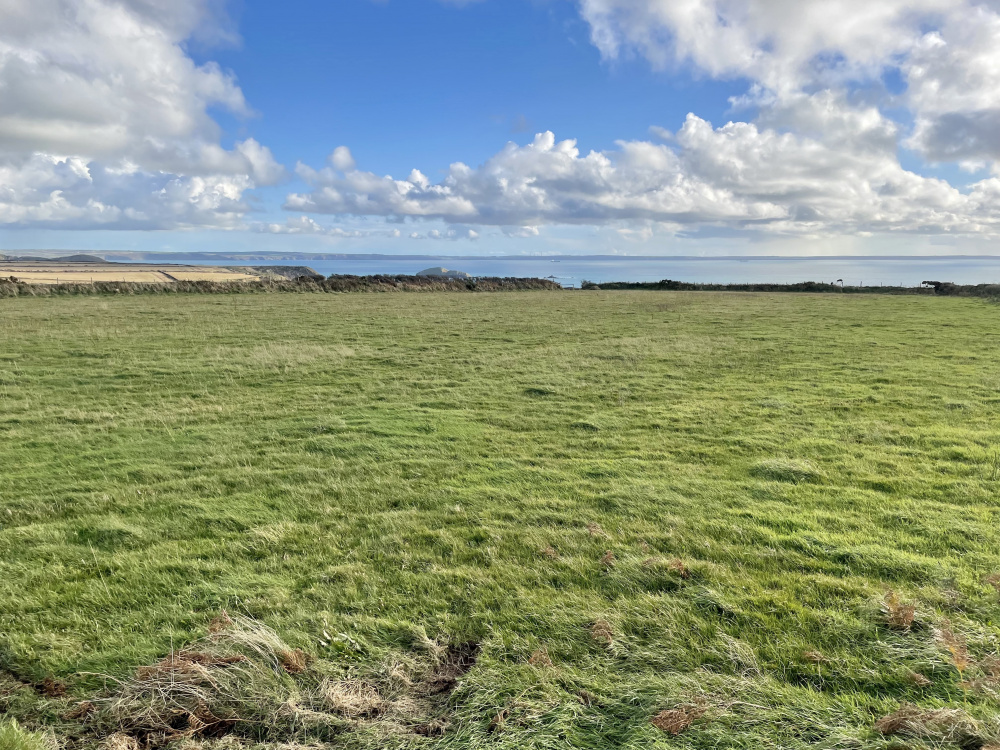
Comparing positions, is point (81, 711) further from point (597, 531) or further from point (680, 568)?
point (680, 568)

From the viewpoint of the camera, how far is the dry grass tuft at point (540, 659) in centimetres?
449

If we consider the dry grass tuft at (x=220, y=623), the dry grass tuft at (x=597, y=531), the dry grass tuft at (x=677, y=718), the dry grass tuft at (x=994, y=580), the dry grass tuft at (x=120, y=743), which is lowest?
the dry grass tuft at (x=120, y=743)

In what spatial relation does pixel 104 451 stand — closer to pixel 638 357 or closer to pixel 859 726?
pixel 859 726

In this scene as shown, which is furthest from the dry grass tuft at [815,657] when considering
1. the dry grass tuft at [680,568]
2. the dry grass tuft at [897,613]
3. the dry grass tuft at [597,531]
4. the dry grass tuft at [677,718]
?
the dry grass tuft at [597,531]

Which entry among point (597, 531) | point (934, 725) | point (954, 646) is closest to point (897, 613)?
point (954, 646)

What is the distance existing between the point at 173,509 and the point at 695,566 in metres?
7.14

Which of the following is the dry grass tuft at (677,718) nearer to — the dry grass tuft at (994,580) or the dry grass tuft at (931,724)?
the dry grass tuft at (931,724)

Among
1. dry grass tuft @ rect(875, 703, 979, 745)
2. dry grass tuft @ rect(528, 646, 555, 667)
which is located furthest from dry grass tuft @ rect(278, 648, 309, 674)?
dry grass tuft @ rect(875, 703, 979, 745)

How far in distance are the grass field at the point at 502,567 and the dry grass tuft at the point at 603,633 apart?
0.03m

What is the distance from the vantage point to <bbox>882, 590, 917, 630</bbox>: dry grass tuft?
4.79 m

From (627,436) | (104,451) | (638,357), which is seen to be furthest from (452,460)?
(638,357)

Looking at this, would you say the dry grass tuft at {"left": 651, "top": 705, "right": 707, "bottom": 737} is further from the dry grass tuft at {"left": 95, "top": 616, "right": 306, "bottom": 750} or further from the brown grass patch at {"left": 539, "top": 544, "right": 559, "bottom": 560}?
the dry grass tuft at {"left": 95, "top": 616, "right": 306, "bottom": 750}

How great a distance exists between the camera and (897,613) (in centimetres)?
490

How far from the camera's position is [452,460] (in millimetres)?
9773
